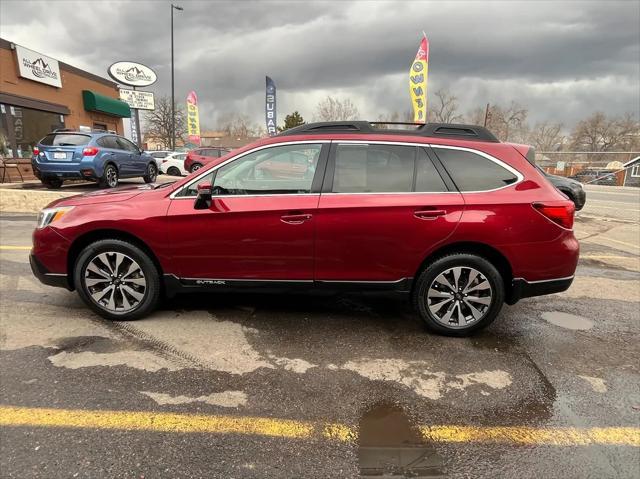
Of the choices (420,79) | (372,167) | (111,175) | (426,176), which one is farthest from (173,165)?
(426,176)

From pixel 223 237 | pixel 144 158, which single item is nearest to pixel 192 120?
pixel 144 158

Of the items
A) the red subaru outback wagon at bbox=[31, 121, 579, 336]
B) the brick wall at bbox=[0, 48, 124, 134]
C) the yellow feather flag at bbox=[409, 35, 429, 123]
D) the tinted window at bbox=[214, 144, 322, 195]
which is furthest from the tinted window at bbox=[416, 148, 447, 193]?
the yellow feather flag at bbox=[409, 35, 429, 123]

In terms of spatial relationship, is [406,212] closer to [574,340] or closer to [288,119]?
[574,340]

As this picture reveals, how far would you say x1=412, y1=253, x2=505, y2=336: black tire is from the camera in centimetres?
361

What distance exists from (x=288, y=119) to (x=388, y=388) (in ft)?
138

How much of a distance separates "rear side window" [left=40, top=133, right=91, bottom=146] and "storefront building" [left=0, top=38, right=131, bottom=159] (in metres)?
7.56

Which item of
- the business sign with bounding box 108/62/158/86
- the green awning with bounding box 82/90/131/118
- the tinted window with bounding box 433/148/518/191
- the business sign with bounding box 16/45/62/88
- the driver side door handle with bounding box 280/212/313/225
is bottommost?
the driver side door handle with bounding box 280/212/313/225

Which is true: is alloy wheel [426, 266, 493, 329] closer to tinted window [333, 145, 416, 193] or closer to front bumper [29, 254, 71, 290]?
tinted window [333, 145, 416, 193]

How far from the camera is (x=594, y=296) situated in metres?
5.07

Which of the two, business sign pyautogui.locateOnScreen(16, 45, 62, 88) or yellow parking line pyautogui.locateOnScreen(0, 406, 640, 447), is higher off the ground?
business sign pyautogui.locateOnScreen(16, 45, 62, 88)

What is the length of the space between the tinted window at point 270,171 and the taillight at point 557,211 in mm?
1919

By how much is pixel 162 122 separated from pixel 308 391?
219 ft

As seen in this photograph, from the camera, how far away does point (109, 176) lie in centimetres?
1162

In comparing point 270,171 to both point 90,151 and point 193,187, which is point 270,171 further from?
point 90,151
